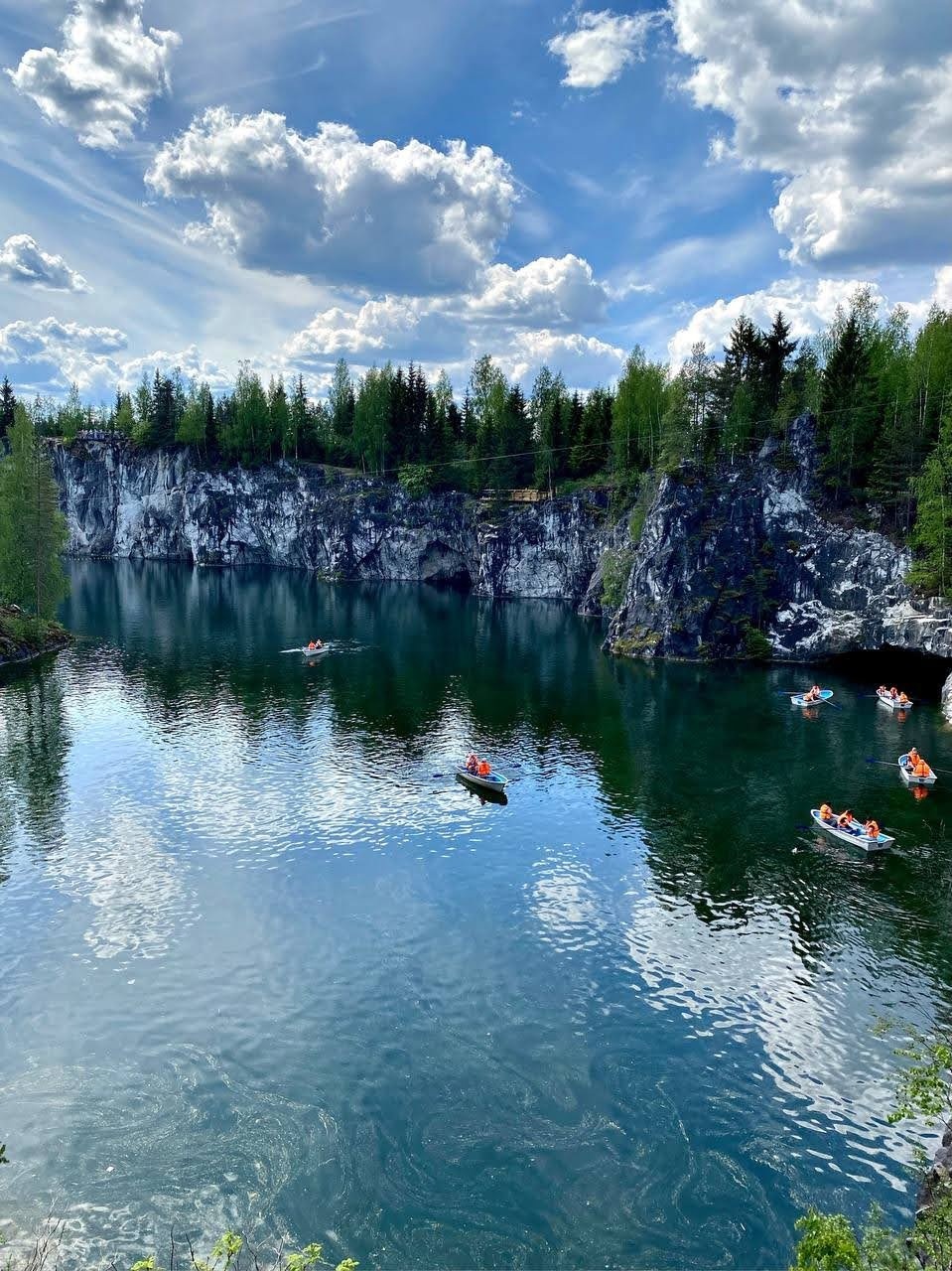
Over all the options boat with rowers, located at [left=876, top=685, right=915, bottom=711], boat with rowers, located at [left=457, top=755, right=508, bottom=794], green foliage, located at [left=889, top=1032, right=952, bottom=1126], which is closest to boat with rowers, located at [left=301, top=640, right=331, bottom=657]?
boat with rowers, located at [left=457, top=755, right=508, bottom=794]

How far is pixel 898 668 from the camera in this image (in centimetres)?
8819

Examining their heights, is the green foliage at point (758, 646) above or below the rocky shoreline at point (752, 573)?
below

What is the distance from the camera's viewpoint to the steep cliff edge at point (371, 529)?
5935 inches

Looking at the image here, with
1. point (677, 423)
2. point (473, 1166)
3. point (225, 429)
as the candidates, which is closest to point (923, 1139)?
point (473, 1166)

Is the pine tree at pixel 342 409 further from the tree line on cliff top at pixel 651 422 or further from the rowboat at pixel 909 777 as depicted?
the rowboat at pixel 909 777

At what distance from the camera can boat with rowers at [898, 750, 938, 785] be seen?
173 ft

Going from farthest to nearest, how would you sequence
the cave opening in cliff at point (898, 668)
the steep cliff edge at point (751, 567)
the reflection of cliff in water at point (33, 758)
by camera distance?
the steep cliff edge at point (751, 567) < the cave opening in cliff at point (898, 668) < the reflection of cliff in water at point (33, 758)

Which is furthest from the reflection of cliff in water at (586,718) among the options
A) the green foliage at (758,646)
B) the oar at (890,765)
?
the green foliage at (758,646)

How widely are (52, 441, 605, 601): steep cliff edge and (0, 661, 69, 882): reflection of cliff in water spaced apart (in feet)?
310

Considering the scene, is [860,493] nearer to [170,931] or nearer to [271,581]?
[170,931]

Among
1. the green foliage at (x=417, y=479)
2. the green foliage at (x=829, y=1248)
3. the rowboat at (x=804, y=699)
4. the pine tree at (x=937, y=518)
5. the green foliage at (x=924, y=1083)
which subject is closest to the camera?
the green foliage at (x=829, y=1248)

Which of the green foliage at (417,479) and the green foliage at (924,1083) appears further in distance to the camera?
the green foliage at (417,479)

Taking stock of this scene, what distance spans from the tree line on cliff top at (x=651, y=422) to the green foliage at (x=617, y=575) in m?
14.1

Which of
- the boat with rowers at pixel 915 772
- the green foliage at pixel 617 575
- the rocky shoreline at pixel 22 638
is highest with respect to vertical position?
the green foliage at pixel 617 575
